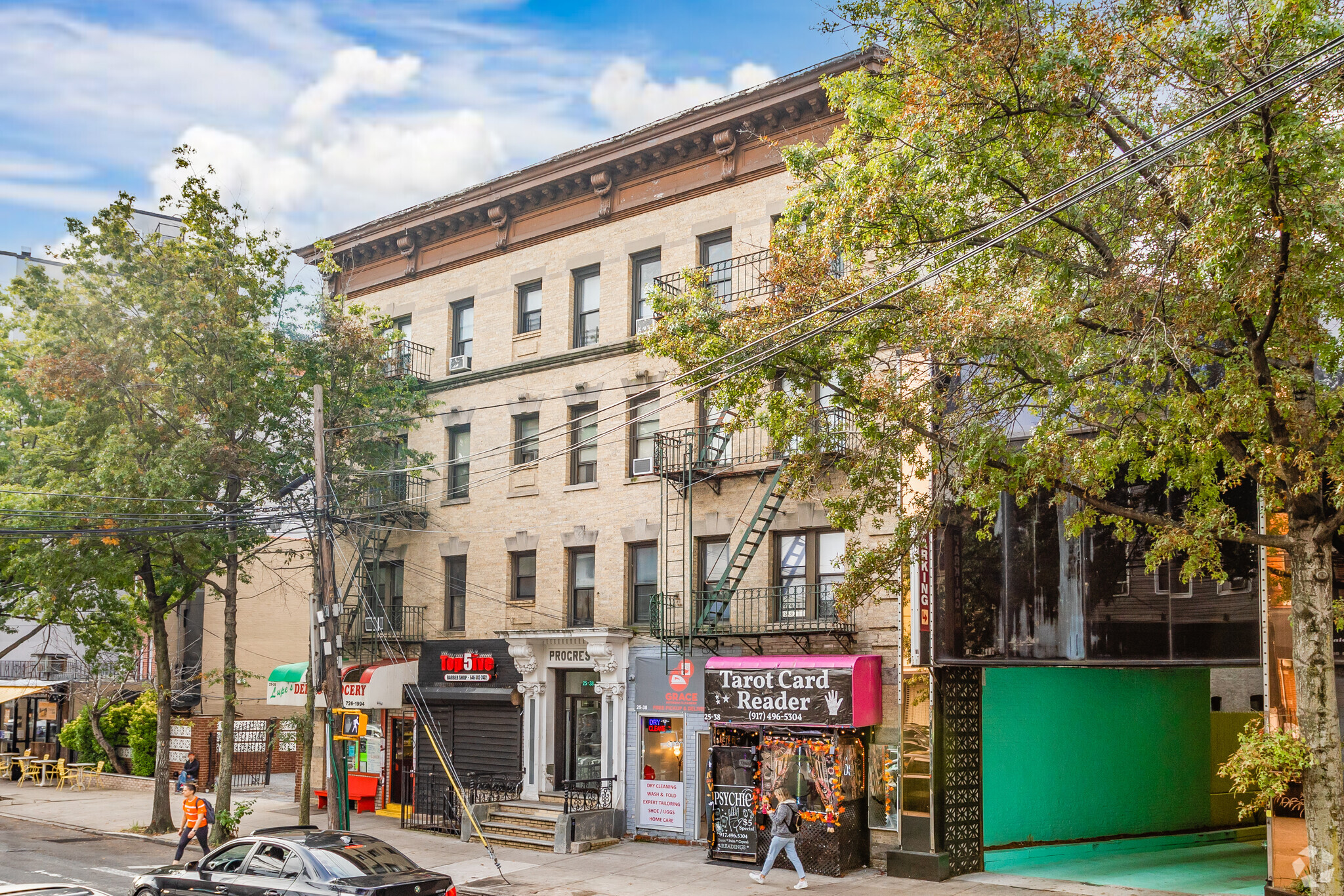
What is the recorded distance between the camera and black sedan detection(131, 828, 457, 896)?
43.3ft

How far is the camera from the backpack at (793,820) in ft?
60.0

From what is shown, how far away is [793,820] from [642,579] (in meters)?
7.22

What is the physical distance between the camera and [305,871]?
13.5m

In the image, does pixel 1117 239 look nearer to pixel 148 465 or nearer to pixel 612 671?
pixel 612 671

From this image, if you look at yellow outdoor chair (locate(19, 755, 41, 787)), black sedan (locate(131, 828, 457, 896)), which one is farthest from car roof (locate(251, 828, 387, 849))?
yellow outdoor chair (locate(19, 755, 41, 787))

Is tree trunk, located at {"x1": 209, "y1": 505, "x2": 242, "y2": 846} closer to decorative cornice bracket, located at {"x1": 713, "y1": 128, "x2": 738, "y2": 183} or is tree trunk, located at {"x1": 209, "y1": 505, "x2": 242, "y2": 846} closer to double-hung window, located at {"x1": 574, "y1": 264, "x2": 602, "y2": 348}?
double-hung window, located at {"x1": 574, "y1": 264, "x2": 602, "y2": 348}

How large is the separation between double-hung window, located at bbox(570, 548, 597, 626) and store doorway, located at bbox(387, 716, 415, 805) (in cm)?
533

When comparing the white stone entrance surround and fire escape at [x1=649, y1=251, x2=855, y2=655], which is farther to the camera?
the white stone entrance surround

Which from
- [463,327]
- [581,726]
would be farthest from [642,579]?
[463,327]

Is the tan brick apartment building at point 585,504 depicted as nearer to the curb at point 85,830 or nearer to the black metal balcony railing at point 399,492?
the black metal balcony railing at point 399,492

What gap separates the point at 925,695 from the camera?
1867cm

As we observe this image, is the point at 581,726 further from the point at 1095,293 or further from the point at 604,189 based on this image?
the point at 1095,293

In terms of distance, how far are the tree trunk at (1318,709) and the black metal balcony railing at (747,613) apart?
8764 mm

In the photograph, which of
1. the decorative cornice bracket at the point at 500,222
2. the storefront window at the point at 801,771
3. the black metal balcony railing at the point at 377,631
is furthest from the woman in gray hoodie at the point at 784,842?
the decorative cornice bracket at the point at 500,222
